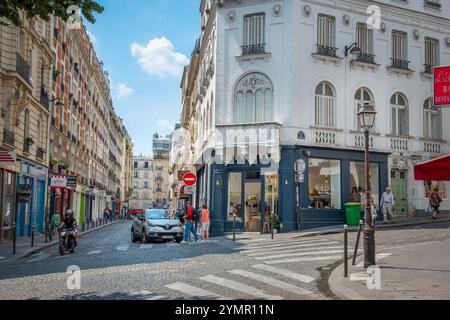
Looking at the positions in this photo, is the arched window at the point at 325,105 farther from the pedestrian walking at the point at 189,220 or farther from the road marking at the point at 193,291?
the road marking at the point at 193,291

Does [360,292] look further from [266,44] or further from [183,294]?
[266,44]

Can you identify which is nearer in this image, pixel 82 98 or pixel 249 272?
pixel 249 272

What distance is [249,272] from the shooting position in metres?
11.0

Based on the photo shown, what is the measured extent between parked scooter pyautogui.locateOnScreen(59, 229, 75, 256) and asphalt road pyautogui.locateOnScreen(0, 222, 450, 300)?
7.27ft

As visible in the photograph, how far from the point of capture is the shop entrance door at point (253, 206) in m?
24.2

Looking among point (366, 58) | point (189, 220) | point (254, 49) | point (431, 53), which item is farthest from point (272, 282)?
point (431, 53)

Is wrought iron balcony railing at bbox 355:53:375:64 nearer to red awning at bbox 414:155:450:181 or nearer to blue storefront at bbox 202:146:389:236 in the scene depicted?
blue storefront at bbox 202:146:389:236

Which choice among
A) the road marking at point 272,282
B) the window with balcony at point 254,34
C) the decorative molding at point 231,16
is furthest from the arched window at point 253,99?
the road marking at point 272,282

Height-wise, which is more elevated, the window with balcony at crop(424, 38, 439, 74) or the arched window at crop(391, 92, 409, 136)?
the window with balcony at crop(424, 38, 439, 74)

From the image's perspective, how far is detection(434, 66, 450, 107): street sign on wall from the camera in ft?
33.6

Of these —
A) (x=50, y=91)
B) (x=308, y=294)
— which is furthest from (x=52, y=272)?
(x=50, y=91)

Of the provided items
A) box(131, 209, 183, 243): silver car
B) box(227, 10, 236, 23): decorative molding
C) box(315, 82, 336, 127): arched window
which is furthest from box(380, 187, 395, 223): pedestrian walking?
box(227, 10, 236, 23): decorative molding
